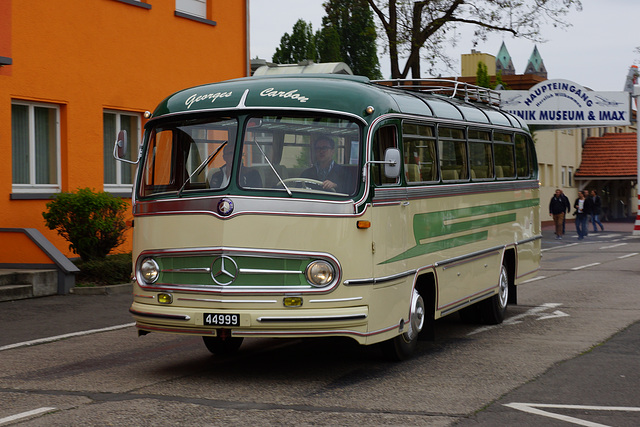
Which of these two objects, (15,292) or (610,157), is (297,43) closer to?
(610,157)

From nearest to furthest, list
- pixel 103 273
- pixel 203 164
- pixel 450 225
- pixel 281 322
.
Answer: pixel 281 322, pixel 203 164, pixel 450 225, pixel 103 273

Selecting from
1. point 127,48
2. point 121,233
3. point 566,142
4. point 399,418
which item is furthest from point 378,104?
point 566,142

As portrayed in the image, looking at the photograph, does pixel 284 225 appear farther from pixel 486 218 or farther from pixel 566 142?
pixel 566 142

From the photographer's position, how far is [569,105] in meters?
36.6

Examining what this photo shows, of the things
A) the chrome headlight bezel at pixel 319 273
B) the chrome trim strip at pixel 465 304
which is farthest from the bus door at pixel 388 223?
the chrome trim strip at pixel 465 304

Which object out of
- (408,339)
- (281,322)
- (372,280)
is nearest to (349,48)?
(408,339)

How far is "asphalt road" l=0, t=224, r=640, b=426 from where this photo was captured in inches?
279

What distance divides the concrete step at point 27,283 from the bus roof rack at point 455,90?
652 centimetres

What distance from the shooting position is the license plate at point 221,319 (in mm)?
8133

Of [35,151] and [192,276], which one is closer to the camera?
[192,276]

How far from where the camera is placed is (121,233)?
17.0 metres

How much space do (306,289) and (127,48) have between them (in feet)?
43.7

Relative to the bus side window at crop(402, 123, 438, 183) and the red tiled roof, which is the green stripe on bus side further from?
the red tiled roof

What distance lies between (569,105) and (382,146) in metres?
29.1
